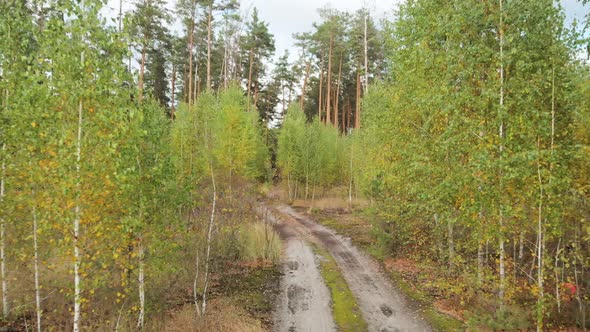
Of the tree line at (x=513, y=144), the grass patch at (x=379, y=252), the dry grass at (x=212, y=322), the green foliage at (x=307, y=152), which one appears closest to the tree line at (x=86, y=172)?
the dry grass at (x=212, y=322)

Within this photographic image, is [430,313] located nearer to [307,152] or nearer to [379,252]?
[379,252]

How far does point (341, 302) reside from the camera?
11.1 m

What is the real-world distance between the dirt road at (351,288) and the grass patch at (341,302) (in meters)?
0.20

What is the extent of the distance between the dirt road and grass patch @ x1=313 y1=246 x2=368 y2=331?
0.20 m

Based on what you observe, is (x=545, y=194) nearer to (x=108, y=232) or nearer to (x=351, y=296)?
(x=351, y=296)

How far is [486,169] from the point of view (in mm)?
7453

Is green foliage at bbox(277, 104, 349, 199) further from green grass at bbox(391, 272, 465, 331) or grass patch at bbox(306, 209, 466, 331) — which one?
green grass at bbox(391, 272, 465, 331)

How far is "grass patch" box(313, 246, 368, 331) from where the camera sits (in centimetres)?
960

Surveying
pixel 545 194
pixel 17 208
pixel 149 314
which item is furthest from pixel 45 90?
pixel 545 194

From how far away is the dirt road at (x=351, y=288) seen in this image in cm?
964

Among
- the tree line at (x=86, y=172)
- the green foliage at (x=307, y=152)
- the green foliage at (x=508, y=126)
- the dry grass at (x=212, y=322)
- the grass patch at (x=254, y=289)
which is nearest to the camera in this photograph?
the tree line at (x=86, y=172)

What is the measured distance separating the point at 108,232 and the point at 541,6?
1104 centimetres

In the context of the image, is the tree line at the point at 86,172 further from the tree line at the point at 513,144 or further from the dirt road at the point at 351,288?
the tree line at the point at 513,144

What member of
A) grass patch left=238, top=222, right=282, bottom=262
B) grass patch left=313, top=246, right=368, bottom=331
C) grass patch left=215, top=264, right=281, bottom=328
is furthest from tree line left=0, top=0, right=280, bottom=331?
grass patch left=313, top=246, right=368, bottom=331
